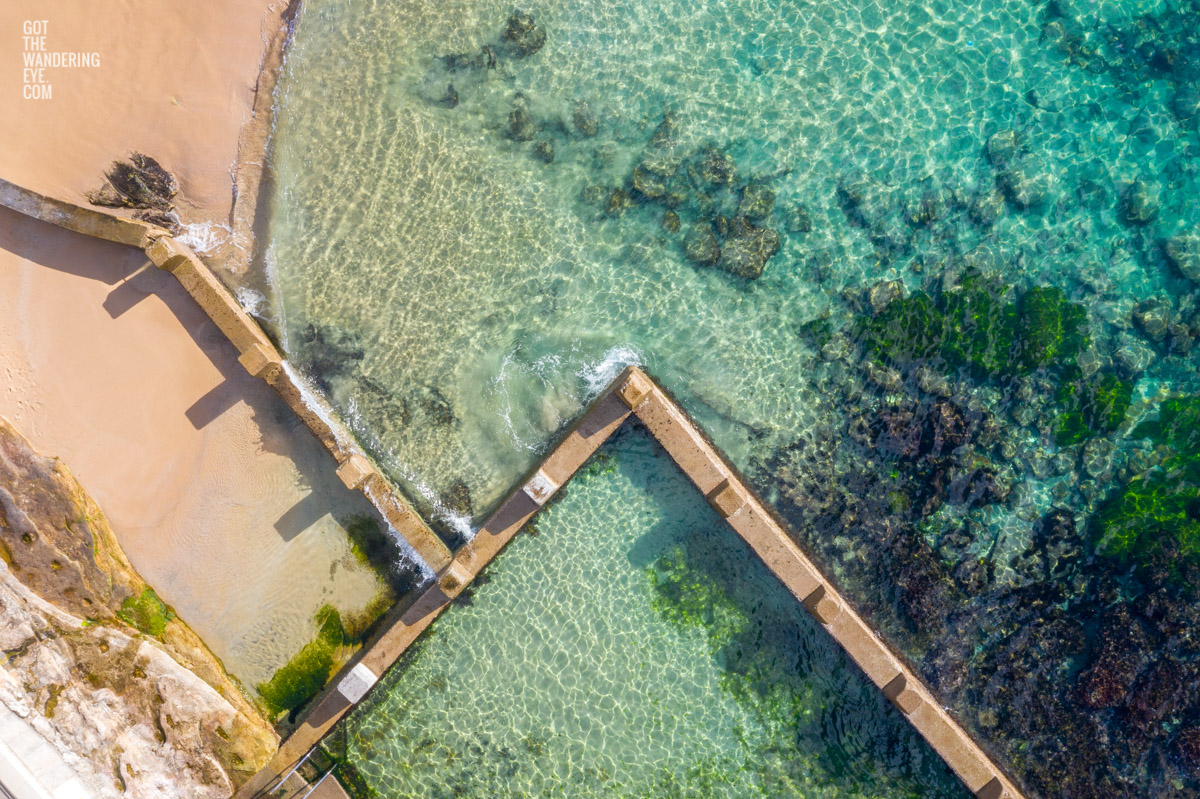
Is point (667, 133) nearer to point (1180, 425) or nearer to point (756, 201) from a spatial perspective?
point (756, 201)

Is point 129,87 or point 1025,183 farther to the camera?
point 1025,183

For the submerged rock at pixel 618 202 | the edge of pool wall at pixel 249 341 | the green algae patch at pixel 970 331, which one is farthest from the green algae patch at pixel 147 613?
the green algae patch at pixel 970 331

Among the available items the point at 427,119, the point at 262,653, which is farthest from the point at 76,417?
the point at 427,119

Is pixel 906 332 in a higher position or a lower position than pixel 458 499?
lower

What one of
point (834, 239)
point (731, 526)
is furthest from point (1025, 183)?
point (731, 526)

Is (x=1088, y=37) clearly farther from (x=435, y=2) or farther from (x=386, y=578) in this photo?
(x=386, y=578)

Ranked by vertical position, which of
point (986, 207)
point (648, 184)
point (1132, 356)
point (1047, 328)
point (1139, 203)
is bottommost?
point (1132, 356)

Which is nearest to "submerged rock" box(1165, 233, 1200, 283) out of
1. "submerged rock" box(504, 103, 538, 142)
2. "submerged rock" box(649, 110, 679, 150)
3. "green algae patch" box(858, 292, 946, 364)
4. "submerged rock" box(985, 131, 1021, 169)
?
"submerged rock" box(985, 131, 1021, 169)

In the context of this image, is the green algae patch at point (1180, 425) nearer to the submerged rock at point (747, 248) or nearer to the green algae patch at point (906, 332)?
the green algae patch at point (906, 332)
